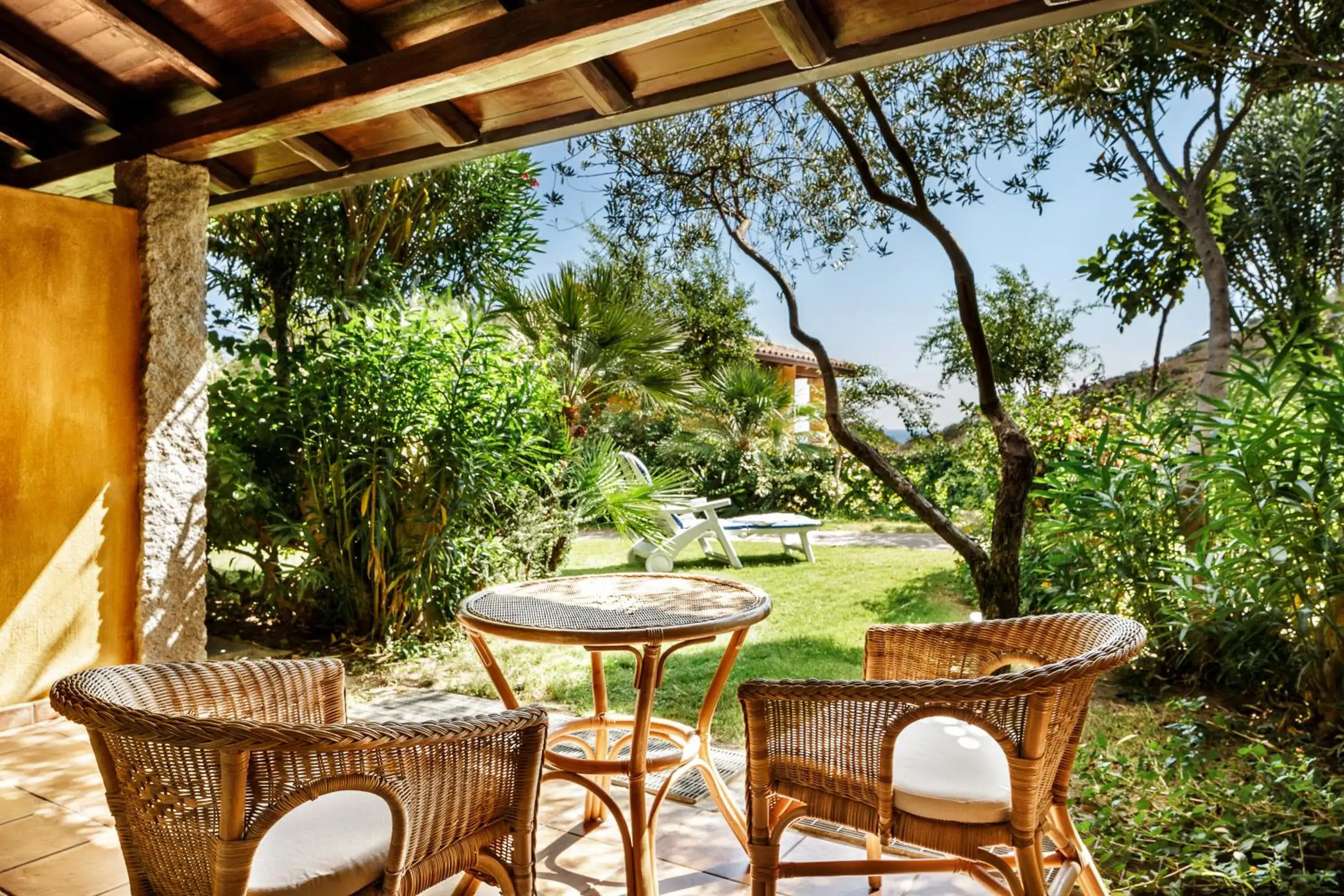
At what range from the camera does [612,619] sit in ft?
7.11

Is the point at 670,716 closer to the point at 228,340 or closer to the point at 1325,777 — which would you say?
the point at 1325,777

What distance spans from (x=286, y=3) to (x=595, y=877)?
2638mm

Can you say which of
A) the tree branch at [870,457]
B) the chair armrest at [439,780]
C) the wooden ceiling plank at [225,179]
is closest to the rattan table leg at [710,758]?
the chair armrest at [439,780]

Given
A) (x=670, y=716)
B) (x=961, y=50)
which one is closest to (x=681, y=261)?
(x=961, y=50)

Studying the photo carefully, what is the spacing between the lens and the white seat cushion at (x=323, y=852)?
1.33 metres

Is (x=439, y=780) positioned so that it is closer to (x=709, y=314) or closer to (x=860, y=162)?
(x=860, y=162)

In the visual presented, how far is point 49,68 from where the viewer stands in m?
3.36

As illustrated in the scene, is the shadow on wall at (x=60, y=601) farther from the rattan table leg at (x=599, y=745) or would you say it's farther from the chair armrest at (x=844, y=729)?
the chair armrest at (x=844, y=729)

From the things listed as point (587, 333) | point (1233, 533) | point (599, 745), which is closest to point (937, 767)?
point (599, 745)

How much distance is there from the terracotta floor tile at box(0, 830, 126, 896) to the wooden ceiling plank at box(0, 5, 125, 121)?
2.78 meters

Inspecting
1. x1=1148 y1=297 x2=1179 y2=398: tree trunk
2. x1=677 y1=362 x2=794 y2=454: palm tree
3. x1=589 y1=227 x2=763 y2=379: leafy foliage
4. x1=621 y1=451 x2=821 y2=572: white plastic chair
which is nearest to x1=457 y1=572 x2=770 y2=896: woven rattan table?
x1=621 y1=451 x2=821 y2=572: white plastic chair

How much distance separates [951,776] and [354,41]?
277 cm

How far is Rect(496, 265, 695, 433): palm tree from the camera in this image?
5.76 meters

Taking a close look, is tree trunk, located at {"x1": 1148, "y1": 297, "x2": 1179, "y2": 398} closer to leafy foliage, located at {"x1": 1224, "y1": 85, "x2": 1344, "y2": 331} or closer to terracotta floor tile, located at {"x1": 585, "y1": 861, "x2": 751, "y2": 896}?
leafy foliage, located at {"x1": 1224, "y1": 85, "x2": 1344, "y2": 331}
